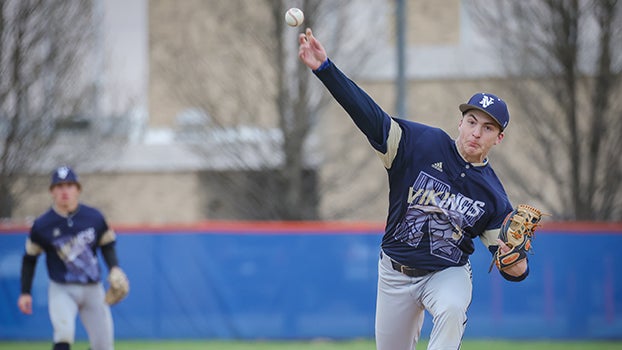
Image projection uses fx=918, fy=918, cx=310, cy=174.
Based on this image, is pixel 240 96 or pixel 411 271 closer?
pixel 411 271

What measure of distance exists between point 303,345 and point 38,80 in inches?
259

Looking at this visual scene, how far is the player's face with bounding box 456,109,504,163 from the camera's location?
16.3 feet

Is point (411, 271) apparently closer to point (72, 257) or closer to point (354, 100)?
point (354, 100)

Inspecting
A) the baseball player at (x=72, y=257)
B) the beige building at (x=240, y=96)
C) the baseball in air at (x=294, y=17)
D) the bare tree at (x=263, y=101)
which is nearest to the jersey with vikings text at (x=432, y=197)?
the baseball in air at (x=294, y=17)

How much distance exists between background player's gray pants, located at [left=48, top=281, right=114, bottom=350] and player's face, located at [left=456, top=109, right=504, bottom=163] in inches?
142

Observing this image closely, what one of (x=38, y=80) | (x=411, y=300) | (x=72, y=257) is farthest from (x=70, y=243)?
(x=38, y=80)

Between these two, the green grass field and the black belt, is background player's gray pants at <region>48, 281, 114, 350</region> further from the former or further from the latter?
the black belt

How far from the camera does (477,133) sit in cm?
497

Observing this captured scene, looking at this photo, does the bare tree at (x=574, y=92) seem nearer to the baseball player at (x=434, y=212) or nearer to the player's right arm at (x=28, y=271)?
the player's right arm at (x=28, y=271)

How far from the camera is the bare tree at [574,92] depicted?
46.2 ft

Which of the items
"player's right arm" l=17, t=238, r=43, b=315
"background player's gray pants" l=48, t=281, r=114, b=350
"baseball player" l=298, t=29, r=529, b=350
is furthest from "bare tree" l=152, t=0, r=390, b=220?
"baseball player" l=298, t=29, r=529, b=350

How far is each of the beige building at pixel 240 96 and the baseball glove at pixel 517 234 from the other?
34.1 feet

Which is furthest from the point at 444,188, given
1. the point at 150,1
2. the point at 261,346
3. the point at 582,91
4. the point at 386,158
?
the point at 150,1

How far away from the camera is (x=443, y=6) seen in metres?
18.3
